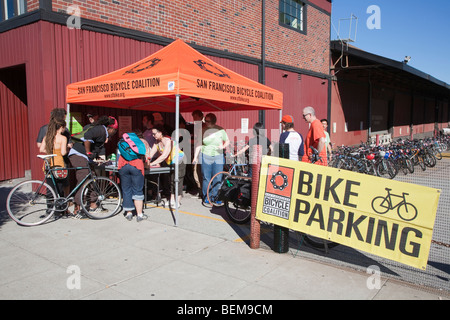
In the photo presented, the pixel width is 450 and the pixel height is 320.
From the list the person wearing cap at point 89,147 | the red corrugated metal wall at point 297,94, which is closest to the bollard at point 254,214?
the person wearing cap at point 89,147

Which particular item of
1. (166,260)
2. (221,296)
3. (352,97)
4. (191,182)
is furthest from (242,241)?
(352,97)

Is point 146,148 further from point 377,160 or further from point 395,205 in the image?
point 377,160

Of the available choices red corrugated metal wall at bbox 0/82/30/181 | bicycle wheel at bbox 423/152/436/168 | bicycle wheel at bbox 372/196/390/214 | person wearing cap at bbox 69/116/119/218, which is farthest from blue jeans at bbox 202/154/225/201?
bicycle wheel at bbox 423/152/436/168

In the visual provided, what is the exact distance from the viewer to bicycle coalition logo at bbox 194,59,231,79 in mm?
6990

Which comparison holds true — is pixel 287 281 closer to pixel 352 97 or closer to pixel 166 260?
pixel 166 260

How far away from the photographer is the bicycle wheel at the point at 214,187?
7.45 metres

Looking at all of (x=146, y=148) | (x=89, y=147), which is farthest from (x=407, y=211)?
(x=89, y=147)

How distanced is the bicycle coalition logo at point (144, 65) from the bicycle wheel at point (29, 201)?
8.43 feet

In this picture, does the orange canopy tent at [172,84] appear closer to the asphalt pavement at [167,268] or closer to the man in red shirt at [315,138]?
the asphalt pavement at [167,268]

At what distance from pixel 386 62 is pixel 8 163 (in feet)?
49.3

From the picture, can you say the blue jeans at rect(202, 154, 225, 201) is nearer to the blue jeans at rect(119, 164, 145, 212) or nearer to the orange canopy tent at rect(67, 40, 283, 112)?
the orange canopy tent at rect(67, 40, 283, 112)

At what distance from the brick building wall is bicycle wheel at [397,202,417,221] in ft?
24.2

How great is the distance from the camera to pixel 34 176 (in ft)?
26.2

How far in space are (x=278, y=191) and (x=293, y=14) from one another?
12.7 meters
